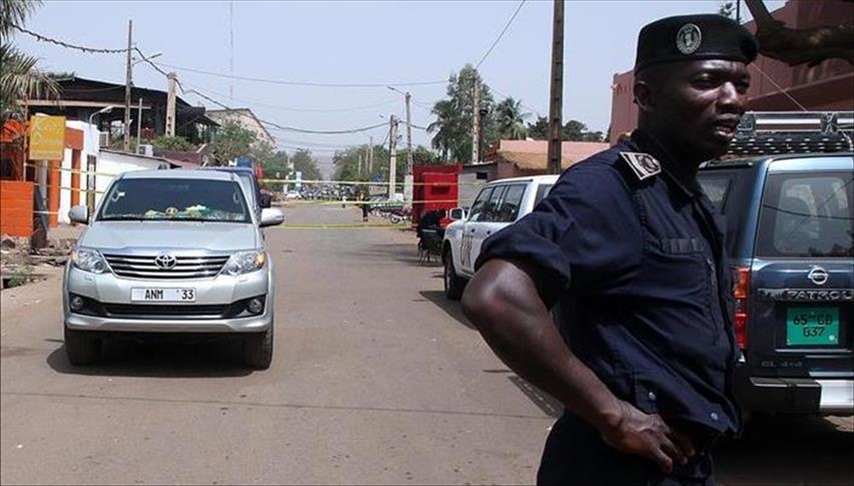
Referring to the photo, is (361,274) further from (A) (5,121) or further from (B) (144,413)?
(A) (5,121)

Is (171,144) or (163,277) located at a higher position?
(171,144)

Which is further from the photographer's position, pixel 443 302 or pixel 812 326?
pixel 443 302

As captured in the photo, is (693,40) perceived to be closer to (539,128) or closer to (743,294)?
(743,294)

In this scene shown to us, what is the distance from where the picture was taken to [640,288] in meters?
1.93

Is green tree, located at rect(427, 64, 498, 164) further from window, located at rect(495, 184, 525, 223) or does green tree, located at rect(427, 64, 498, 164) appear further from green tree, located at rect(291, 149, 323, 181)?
green tree, located at rect(291, 149, 323, 181)

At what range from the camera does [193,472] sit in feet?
16.8

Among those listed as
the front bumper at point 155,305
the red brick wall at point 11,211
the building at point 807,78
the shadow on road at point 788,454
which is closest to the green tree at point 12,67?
the red brick wall at point 11,211

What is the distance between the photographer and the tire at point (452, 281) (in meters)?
13.4

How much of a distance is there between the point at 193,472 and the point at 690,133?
3.90 meters

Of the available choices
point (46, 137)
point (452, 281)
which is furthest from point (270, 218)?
point (452, 281)

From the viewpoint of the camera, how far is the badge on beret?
6.64 ft

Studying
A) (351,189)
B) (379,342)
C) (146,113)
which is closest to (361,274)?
(379,342)

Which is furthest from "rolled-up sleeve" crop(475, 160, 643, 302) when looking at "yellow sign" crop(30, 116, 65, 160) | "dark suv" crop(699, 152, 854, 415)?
"dark suv" crop(699, 152, 854, 415)

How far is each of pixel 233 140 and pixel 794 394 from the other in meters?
74.6
